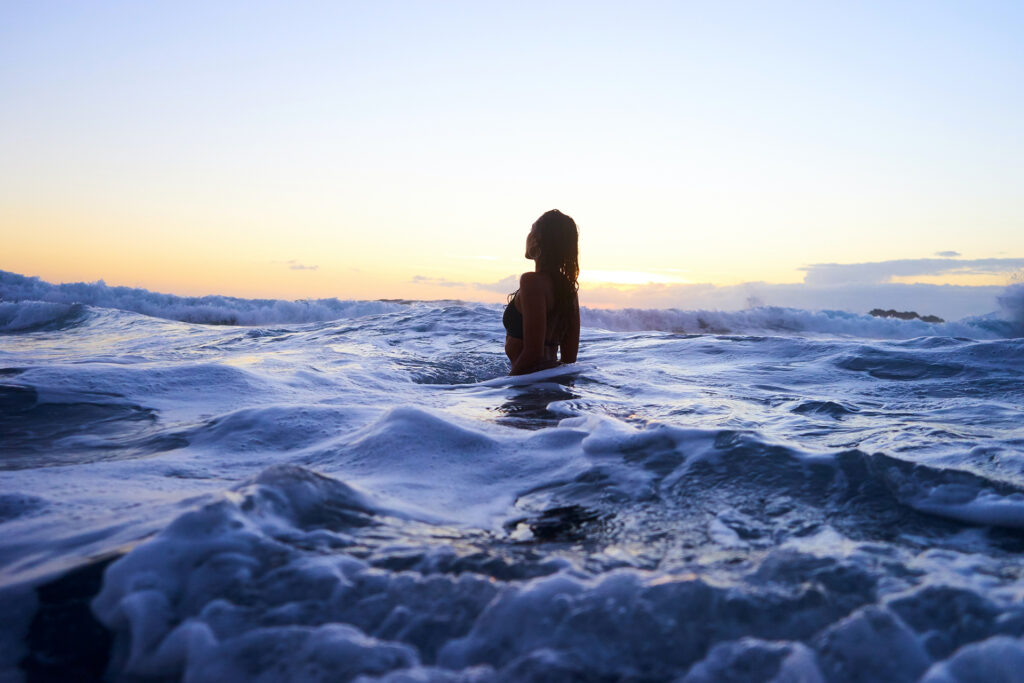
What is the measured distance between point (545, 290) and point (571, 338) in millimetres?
798

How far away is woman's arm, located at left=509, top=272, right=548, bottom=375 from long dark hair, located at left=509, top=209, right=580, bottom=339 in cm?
17

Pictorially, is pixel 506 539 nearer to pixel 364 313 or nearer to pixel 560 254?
pixel 560 254

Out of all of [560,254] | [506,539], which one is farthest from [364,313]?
[506,539]

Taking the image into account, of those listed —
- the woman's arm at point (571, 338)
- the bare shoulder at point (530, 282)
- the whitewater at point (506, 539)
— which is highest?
the bare shoulder at point (530, 282)

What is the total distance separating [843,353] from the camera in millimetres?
6824

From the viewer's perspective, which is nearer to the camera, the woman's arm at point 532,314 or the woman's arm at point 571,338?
the woman's arm at point 532,314

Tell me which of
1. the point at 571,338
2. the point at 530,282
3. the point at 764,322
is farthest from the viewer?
the point at 764,322

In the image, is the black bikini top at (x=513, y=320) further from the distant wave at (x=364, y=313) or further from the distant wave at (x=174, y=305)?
the distant wave at (x=174, y=305)

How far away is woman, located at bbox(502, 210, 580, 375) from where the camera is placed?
16.5 feet

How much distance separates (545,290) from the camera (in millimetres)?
5066

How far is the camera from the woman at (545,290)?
5031 millimetres

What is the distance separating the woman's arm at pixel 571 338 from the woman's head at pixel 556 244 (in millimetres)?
403

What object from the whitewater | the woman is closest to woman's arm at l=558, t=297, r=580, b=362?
the woman

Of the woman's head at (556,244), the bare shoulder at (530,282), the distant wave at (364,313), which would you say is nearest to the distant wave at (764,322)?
the distant wave at (364,313)
